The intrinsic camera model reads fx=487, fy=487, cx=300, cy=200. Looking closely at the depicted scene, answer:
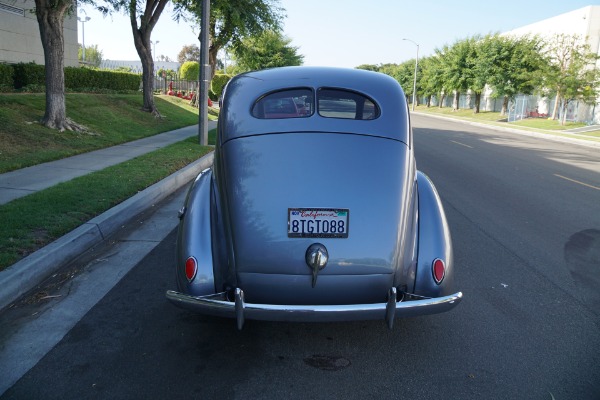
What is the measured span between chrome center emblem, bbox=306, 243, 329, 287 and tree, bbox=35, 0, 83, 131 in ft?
36.1

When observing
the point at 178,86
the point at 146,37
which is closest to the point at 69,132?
the point at 146,37

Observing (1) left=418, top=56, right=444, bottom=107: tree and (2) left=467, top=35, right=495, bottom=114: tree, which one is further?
(1) left=418, top=56, right=444, bottom=107: tree

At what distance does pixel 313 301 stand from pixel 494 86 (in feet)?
141

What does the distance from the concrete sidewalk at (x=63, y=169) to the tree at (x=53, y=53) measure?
1644mm

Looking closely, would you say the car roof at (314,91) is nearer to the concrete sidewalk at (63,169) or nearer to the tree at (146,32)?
the concrete sidewalk at (63,169)

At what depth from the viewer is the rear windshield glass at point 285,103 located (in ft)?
12.6

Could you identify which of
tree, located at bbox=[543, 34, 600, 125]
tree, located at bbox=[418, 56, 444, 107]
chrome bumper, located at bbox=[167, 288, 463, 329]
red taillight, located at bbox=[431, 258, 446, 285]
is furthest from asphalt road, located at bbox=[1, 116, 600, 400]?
tree, located at bbox=[418, 56, 444, 107]

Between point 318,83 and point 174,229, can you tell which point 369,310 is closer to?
point 318,83

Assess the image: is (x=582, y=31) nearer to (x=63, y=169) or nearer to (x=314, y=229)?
(x=63, y=169)

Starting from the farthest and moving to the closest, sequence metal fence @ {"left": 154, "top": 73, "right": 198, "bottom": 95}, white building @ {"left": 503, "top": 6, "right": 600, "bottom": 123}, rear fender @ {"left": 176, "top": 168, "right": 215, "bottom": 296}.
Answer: metal fence @ {"left": 154, "top": 73, "right": 198, "bottom": 95} → white building @ {"left": 503, "top": 6, "right": 600, "bottom": 123} → rear fender @ {"left": 176, "top": 168, "right": 215, "bottom": 296}

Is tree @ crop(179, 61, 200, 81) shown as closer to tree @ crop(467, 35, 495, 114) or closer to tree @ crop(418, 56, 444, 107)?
tree @ crop(467, 35, 495, 114)

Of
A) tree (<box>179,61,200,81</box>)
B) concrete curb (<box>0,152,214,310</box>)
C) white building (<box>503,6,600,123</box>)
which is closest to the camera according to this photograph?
concrete curb (<box>0,152,214,310</box>)

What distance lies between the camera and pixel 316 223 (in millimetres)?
3107

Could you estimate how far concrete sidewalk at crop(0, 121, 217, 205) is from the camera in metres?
6.99
